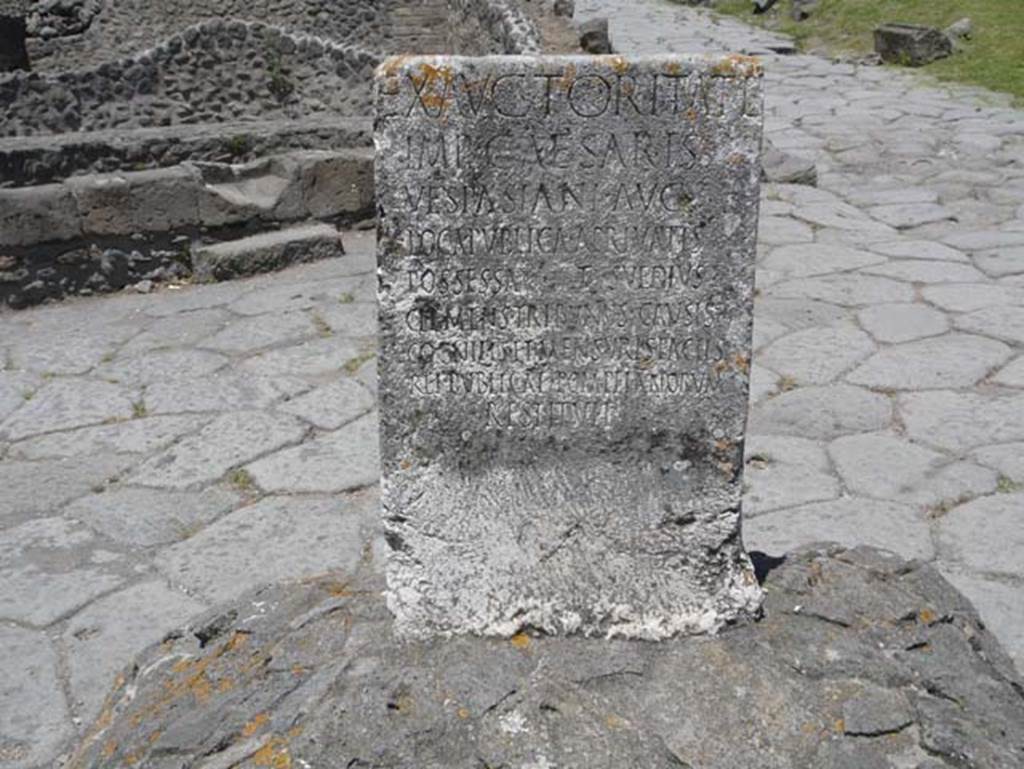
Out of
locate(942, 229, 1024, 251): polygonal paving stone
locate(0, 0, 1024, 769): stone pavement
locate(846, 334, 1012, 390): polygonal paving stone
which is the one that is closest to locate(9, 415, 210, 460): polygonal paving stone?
locate(0, 0, 1024, 769): stone pavement

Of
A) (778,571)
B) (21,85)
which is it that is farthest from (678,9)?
(778,571)

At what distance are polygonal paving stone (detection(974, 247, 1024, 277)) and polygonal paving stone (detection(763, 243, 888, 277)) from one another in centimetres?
45

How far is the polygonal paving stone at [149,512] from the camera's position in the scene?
3.79 meters

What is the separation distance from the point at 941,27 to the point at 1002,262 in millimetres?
8215

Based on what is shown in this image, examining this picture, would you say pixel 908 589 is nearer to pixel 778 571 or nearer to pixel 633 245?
pixel 778 571

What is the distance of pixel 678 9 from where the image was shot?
16406mm

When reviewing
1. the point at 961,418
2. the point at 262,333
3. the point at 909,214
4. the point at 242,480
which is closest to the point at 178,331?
the point at 262,333

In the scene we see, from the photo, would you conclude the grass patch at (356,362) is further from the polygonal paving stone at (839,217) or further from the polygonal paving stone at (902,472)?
the polygonal paving stone at (839,217)

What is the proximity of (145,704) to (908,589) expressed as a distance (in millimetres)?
1521

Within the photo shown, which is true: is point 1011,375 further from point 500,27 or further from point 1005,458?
point 500,27

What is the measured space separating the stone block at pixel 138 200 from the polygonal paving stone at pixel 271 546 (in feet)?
8.55

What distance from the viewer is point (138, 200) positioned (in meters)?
6.10

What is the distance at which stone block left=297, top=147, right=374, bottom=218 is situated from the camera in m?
6.65

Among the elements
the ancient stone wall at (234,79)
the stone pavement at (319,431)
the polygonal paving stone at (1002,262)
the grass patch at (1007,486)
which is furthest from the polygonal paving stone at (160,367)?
the ancient stone wall at (234,79)
